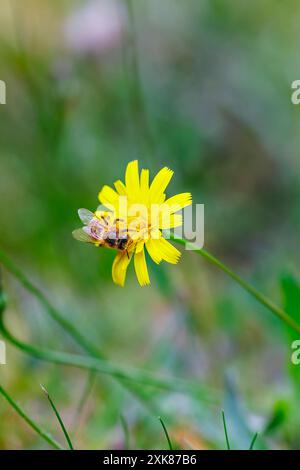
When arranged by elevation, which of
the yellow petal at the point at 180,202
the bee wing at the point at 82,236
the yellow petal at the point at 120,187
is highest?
the yellow petal at the point at 120,187

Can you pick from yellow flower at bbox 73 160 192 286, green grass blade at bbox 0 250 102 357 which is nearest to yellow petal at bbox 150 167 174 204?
yellow flower at bbox 73 160 192 286

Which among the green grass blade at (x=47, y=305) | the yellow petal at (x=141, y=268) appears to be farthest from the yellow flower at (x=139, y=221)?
the green grass blade at (x=47, y=305)

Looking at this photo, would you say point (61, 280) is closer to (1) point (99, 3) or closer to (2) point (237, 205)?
(2) point (237, 205)

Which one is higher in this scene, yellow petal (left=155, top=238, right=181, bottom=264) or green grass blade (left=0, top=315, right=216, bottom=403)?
yellow petal (left=155, top=238, right=181, bottom=264)

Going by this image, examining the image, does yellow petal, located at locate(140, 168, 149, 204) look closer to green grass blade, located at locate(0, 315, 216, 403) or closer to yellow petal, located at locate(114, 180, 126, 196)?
yellow petal, located at locate(114, 180, 126, 196)

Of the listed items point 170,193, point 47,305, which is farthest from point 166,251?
point 170,193

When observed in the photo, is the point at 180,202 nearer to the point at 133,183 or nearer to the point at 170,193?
the point at 133,183

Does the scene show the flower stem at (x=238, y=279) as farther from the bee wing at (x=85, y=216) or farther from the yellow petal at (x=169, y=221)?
the bee wing at (x=85, y=216)

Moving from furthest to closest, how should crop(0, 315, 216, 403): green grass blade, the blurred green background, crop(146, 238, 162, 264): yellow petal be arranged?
the blurred green background, crop(0, 315, 216, 403): green grass blade, crop(146, 238, 162, 264): yellow petal
